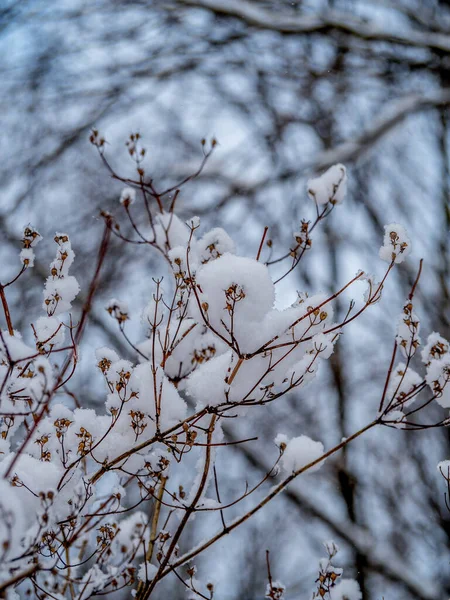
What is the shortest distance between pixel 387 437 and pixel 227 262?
4.92m

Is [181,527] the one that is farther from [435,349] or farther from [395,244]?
[395,244]

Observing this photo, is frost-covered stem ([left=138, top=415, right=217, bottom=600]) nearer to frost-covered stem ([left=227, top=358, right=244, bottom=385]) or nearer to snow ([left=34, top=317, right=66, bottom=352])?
frost-covered stem ([left=227, top=358, right=244, bottom=385])

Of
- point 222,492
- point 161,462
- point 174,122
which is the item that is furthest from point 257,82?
point 161,462

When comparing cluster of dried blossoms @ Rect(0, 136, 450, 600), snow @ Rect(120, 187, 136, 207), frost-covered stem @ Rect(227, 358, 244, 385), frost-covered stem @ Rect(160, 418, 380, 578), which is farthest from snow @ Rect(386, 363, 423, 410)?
snow @ Rect(120, 187, 136, 207)

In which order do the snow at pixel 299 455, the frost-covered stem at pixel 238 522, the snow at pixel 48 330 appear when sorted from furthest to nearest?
the snow at pixel 48 330 → the snow at pixel 299 455 → the frost-covered stem at pixel 238 522

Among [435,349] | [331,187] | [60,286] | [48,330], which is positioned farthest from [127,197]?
[435,349]

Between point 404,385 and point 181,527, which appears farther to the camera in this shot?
point 404,385

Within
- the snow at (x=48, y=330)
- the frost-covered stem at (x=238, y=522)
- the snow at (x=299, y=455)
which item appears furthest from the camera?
the snow at (x=48, y=330)

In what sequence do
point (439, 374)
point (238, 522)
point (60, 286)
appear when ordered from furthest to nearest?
point (60, 286)
point (439, 374)
point (238, 522)

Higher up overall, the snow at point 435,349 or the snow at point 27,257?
the snow at point 27,257

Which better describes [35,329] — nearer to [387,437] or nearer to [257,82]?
[387,437]

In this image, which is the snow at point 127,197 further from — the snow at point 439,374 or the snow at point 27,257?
the snow at point 439,374

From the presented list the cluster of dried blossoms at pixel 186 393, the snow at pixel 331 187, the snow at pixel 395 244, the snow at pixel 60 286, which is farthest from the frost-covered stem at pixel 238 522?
the snow at pixel 60 286

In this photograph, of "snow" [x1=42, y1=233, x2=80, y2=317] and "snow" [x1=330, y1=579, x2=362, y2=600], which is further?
"snow" [x1=42, y1=233, x2=80, y2=317]
